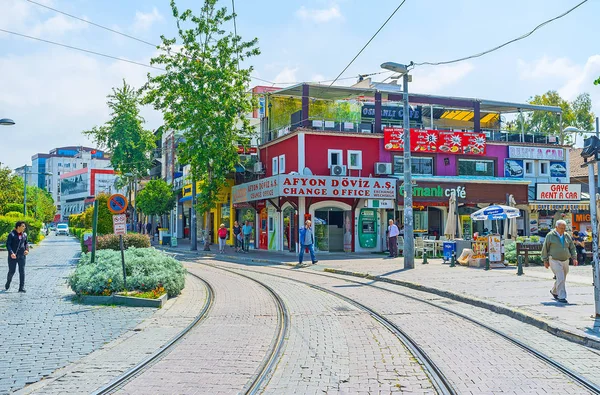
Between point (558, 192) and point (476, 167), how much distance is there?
538 centimetres

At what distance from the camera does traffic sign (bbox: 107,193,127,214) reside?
46.0ft

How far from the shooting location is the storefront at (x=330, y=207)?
28312mm

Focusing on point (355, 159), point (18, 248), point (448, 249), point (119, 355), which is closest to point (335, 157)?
point (355, 159)

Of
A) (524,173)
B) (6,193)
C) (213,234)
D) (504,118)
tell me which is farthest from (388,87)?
(6,193)

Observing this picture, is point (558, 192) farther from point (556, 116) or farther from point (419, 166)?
point (556, 116)

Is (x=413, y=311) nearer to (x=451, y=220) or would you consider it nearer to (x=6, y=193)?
(x=451, y=220)

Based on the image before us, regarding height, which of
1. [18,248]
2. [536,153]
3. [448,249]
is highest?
[536,153]

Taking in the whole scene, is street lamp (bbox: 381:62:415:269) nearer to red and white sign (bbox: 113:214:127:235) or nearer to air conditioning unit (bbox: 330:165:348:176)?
air conditioning unit (bbox: 330:165:348:176)

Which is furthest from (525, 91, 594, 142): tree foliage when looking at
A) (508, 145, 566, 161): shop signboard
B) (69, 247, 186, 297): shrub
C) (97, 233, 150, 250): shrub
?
(69, 247, 186, 297): shrub

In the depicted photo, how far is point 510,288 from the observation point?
14055mm

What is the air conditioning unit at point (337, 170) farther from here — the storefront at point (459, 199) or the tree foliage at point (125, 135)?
the tree foliage at point (125, 135)

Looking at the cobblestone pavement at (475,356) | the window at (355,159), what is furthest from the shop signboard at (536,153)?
the cobblestone pavement at (475,356)

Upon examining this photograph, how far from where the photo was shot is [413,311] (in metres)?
11.3

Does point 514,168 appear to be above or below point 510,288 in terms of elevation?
above
